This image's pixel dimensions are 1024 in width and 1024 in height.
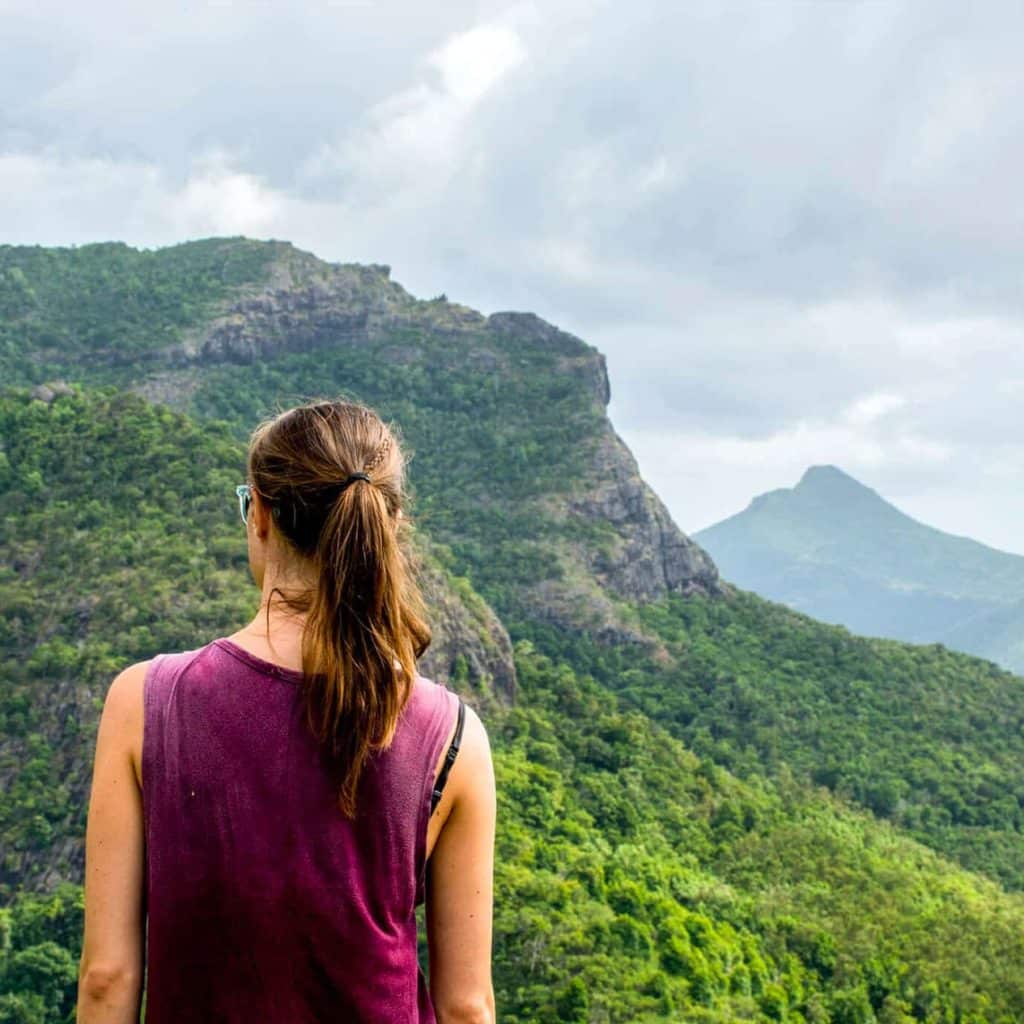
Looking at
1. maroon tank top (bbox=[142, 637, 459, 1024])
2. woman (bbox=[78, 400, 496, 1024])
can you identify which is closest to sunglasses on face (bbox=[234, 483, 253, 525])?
woman (bbox=[78, 400, 496, 1024])

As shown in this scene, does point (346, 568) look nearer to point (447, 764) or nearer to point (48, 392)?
point (447, 764)

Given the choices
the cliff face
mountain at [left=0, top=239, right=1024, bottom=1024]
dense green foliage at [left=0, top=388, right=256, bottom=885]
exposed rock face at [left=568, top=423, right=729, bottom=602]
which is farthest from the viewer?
exposed rock face at [left=568, top=423, right=729, bottom=602]

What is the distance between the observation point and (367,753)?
184 centimetres

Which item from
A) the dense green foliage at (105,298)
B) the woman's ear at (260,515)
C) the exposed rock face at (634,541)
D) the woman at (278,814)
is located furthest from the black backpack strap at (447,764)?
the dense green foliage at (105,298)

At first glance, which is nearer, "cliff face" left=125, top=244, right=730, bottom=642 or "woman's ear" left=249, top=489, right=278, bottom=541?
"woman's ear" left=249, top=489, right=278, bottom=541

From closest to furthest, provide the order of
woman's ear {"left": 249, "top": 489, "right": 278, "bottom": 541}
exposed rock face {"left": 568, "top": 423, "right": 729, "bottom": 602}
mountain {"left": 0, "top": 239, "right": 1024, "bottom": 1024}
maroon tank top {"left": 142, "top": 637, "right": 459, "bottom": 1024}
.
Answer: maroon tank top {"left": 142, "top": 637, "right": 459, "bottom": 1024} → woman's ear {"left": 249, "top": 489, "right": 278, "bottom": 541} → mountain {"left": 0, "top": 239, "right": 1024, "bottom": 1024} → exposed rock face {"left": 568, "top": 423, "right": 729, "bottom": 602}

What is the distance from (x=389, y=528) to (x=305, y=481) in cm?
A: 19

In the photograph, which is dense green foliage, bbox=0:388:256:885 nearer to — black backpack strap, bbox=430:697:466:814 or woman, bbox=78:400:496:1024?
woman, bbox=78:400:496:1024

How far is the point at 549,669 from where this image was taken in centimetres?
3944

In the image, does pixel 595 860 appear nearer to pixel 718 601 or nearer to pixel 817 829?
pixel 817 829

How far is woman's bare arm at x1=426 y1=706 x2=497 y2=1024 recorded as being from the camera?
6.49 ft

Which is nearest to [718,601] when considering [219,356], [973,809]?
[973,809]

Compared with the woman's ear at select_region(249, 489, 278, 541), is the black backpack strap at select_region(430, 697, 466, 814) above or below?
below

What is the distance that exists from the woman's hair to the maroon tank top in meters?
0.06
